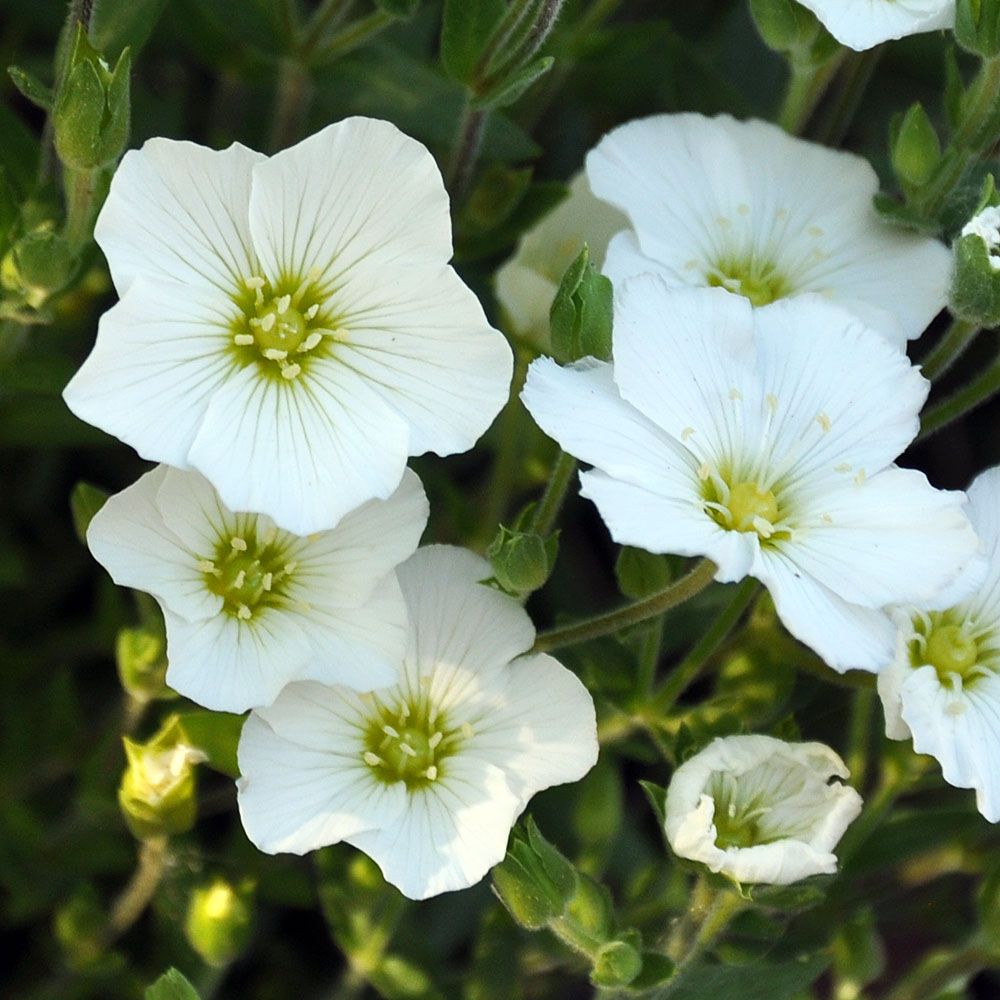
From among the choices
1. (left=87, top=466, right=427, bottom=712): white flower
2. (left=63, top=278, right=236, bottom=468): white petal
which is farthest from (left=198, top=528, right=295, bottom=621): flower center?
(left=63, top=278, right=236, bottom=468): white petal

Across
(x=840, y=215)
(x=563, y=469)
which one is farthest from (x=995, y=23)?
(x=563, y=469)

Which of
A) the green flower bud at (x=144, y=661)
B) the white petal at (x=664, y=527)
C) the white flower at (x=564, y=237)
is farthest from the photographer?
the white flower at (x=564, y=237)

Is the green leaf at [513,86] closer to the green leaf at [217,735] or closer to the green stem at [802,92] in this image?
the green stem at [802,92]

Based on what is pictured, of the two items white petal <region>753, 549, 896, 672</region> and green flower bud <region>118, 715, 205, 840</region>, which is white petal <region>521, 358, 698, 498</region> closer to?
white petal <region>753, 549, 896, 672</region>

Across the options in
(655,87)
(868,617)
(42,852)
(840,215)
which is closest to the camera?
(868,617)

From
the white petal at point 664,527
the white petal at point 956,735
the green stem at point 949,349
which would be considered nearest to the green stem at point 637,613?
the white petal at point 664,527

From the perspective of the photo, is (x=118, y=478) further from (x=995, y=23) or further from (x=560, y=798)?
(x=995, y=23)
